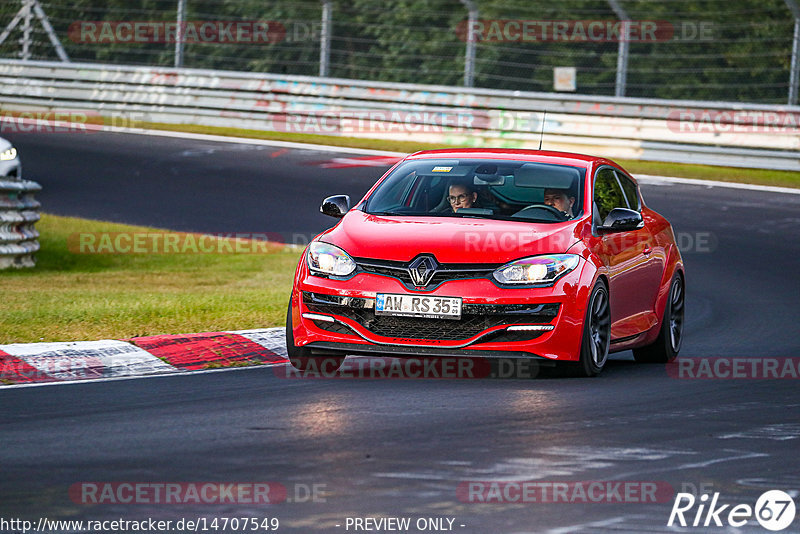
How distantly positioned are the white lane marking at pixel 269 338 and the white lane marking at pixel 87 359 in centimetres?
98

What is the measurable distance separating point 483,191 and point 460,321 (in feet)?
4.58

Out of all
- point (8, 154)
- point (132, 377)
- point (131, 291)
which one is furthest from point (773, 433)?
point (8, 154)

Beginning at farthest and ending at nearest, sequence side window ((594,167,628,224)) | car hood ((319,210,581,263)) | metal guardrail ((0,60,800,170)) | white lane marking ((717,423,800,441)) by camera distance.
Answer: metal guardrail ((0,60,800,170))
side window ((594,167,628,224))
car hood ((319,210,581,263))
white lane marking ((717,423,800,441))

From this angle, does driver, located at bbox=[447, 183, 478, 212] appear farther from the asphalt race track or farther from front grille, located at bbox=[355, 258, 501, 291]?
the asphalt race track

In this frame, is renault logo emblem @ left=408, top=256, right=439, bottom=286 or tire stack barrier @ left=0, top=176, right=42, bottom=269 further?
tire stack barrier @ left=0, top=176, right=42, bottom=269

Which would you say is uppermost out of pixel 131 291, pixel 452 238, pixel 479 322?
pixel 452 238

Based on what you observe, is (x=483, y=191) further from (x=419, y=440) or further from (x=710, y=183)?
(x=710, y=183)

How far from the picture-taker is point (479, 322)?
898 cm

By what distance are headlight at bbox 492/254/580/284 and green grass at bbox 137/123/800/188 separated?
14200mm

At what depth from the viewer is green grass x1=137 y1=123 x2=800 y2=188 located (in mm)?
23219

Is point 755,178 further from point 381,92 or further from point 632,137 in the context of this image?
point 381,92

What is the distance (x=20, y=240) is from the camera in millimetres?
15750

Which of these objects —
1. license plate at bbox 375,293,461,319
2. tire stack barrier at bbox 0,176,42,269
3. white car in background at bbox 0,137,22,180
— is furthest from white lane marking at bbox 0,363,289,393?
white car in background at bbox 0,137,22,180

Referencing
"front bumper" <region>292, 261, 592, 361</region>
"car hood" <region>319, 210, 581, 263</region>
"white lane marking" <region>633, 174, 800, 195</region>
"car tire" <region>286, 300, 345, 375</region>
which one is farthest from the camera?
"white lane marking" <region>633, 174, 800, 195</region>
